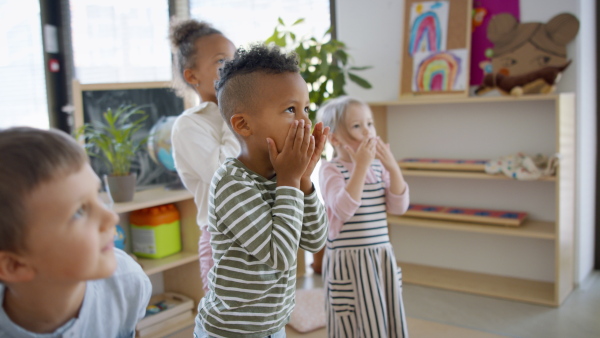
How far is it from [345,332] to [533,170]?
1474 millimetres

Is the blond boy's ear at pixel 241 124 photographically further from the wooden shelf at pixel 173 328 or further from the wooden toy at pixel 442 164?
the wooden toy at pixel 442 164

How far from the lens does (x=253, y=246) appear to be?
40.9 inches

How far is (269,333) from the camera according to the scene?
112 cm

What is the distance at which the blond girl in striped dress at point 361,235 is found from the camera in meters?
1.83

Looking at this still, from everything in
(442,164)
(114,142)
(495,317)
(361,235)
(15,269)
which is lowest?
(495,317)

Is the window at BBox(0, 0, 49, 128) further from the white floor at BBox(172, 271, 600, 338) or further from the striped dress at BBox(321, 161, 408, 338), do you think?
the striped dress at BBox(321, 161, 408, 338)

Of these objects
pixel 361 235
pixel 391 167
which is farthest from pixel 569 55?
pixel 361 235

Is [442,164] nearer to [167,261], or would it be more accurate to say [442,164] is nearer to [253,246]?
[167,261]

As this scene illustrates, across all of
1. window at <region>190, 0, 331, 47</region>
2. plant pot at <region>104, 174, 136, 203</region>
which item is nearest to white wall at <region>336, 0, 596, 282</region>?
window at <region>190, 0, 331, 47</region>

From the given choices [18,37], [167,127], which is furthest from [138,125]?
[18,37]

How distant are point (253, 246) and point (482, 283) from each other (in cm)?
238

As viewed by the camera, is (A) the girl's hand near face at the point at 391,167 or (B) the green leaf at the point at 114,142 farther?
(B) the green leaf at the point at 114,142

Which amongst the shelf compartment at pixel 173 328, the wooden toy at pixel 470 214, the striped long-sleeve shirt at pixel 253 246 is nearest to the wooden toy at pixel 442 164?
the wooden toy at pixel 470 214

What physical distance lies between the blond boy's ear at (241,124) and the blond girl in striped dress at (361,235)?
74cm
